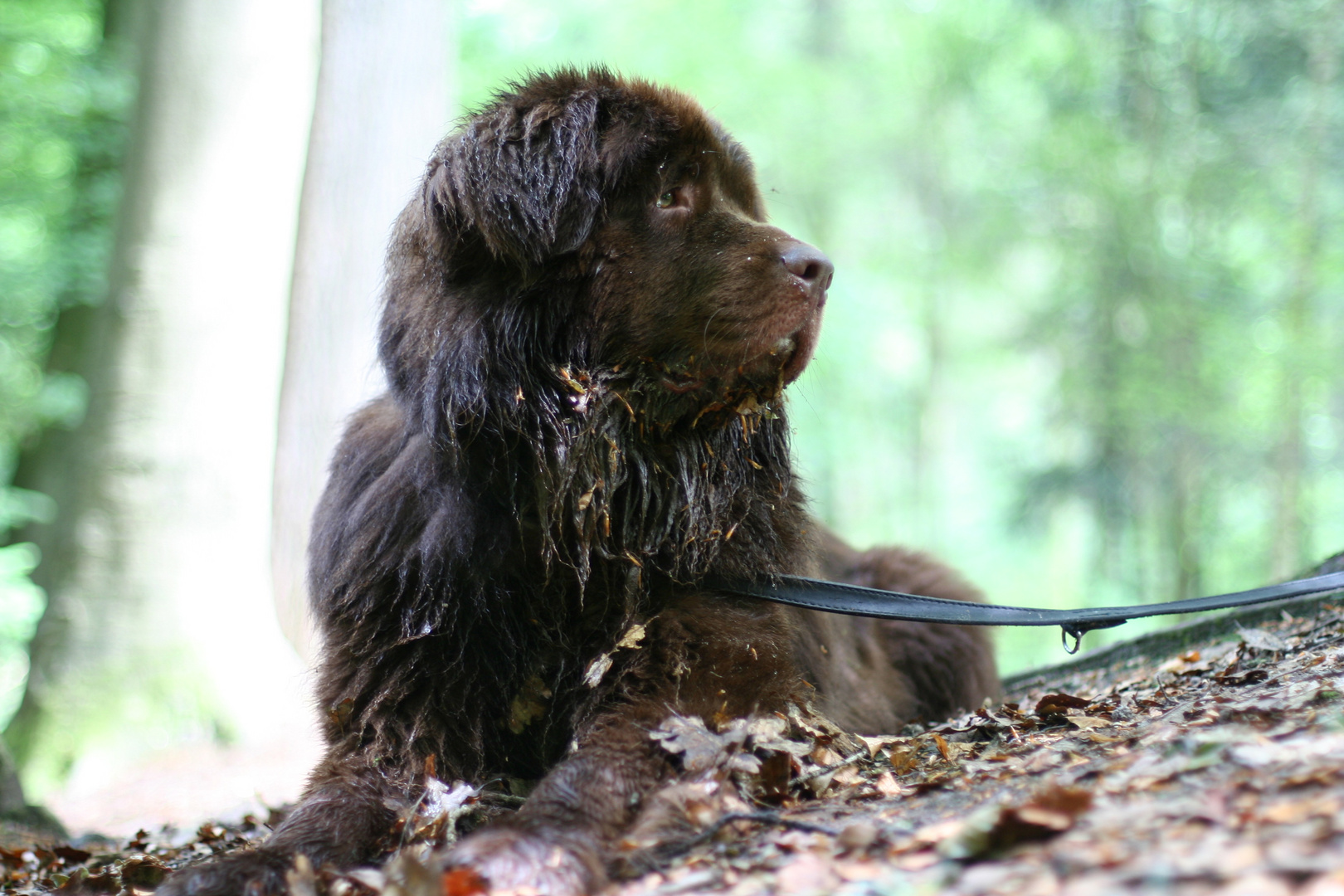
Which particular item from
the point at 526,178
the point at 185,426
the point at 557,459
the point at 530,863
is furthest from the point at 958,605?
the point at 185,426

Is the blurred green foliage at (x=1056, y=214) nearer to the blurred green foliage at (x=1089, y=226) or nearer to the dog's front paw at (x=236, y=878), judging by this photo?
the blurred green foliage at (x=1089, y=226)

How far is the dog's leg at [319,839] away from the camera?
2447 millimetres

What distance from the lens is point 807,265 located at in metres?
3.11

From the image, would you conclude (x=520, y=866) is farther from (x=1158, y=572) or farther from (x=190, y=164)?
(x=1158, y=572)

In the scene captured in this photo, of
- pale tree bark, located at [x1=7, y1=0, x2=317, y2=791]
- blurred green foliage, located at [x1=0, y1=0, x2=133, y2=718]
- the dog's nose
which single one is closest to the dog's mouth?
the dog's nose

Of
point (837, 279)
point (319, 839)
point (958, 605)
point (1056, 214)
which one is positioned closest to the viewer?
point (319, 839)

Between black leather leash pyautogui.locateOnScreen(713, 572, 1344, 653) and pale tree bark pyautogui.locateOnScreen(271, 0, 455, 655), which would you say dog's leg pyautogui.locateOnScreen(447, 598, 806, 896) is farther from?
pale tree bark pyautogui.locateOnScreen(271, 0, 455, 655)

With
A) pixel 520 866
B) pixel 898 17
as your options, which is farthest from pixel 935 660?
pixel 898 17

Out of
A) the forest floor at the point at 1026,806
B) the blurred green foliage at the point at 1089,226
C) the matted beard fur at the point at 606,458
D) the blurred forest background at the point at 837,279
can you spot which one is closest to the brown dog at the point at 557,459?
the matted beard fur at the point at 606,458

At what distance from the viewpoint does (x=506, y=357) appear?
305 cm

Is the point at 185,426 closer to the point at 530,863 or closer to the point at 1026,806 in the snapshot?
the point at 530,863

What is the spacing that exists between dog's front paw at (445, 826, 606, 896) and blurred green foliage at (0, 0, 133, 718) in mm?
8066

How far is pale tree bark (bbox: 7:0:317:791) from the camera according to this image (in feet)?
21.8

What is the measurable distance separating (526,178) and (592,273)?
0.36m
